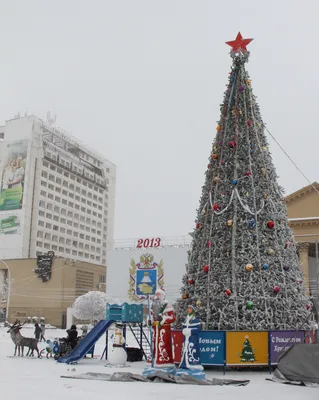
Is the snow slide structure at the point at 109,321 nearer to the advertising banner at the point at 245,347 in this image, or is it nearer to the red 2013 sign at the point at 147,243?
the advertising banner at the point at 245,347

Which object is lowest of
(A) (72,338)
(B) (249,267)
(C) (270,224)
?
(A) (72,338)

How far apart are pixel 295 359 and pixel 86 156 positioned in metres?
104

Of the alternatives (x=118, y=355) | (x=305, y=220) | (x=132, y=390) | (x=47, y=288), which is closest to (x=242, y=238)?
(x=118, y=355)

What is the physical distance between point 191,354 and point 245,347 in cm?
190

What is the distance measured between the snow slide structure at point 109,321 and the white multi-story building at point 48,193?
260 ft

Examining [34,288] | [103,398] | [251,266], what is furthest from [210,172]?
[34,288]

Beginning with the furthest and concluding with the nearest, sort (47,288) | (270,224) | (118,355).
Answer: (47,288) → (118,355) → (270,224)

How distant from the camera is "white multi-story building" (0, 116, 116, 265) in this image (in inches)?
3711

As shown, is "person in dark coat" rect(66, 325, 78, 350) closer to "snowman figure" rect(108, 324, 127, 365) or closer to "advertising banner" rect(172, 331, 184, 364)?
"snowman figure" rect(108, 324, 127, 365)

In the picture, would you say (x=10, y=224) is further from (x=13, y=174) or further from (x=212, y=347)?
(x=212, y=347)

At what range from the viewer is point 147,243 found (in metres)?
58.5

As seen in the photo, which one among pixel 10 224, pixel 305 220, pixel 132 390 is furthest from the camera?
pixel 10 224

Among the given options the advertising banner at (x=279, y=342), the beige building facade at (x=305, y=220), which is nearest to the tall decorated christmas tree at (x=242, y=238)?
the advertising banner at (x=279, y=342)

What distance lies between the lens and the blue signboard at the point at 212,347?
12453mm
